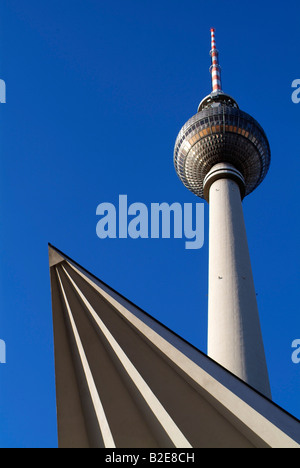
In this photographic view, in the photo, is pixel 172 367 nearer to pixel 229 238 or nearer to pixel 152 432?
pixel 152 432

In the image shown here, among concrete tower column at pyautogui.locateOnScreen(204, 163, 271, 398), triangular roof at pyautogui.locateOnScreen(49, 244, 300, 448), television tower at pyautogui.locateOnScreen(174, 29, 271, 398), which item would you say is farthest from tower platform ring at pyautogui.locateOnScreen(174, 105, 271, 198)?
triangular roof at pyautogui.locateOnScreen(49, 244, 300, 448)

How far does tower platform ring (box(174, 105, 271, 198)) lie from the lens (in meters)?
36.5

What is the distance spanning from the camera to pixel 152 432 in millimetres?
8891

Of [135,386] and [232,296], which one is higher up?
[232,296]

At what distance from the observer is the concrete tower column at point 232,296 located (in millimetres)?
22047

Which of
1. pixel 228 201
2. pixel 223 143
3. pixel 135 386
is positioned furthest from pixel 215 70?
pixel 135 386

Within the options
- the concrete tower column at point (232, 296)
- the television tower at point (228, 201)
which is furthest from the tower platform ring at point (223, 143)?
the concrete tower column at point (232, 296)

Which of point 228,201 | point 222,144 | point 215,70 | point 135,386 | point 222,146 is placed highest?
point 215,70

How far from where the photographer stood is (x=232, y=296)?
82.6 feet

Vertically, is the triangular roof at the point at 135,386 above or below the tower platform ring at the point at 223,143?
below

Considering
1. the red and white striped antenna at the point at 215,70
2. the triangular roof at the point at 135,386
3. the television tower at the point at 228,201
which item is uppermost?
the red and white striped antenna at the point at 215,70

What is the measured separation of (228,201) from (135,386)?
75.5ft

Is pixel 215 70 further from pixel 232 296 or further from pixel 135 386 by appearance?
pixel 135 386

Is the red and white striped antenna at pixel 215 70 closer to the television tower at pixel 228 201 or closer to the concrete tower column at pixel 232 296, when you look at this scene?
the television tower at pixel 228 201
